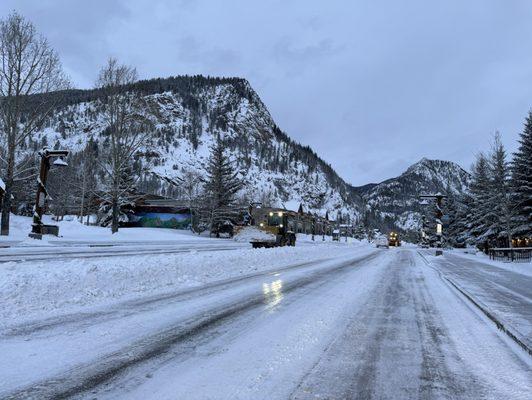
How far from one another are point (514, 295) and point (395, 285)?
10.1 ft

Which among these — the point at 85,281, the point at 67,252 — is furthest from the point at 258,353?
the point at 67,252

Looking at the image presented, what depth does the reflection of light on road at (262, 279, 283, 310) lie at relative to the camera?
329 inches

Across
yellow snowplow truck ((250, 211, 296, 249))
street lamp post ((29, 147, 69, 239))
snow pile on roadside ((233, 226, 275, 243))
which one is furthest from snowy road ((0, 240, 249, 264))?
snow pile on roadside ((233, 226, 275, 243))

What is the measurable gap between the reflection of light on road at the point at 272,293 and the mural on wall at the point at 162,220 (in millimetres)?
61817

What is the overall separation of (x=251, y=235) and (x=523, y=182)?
23.0 meters

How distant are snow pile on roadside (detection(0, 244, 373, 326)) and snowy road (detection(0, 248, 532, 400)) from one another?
84cm

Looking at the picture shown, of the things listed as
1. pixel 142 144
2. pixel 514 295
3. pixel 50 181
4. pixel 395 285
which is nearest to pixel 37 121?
pixel 142 144

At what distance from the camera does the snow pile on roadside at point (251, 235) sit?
36000mm

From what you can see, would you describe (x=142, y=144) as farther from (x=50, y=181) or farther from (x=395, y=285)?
(x=50, y=181)

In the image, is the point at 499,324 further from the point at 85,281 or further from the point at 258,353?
the point at 85,281

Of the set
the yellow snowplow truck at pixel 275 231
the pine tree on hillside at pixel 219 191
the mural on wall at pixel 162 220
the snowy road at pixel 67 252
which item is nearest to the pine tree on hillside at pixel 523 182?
the yellow snowplow truck at pixel 275 231

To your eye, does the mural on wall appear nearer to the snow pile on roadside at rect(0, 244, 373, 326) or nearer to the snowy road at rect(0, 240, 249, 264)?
the snowy road at rect(0, 240, 249, 264)

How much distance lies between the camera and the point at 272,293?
9.70 metres

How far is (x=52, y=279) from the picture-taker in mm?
8258
